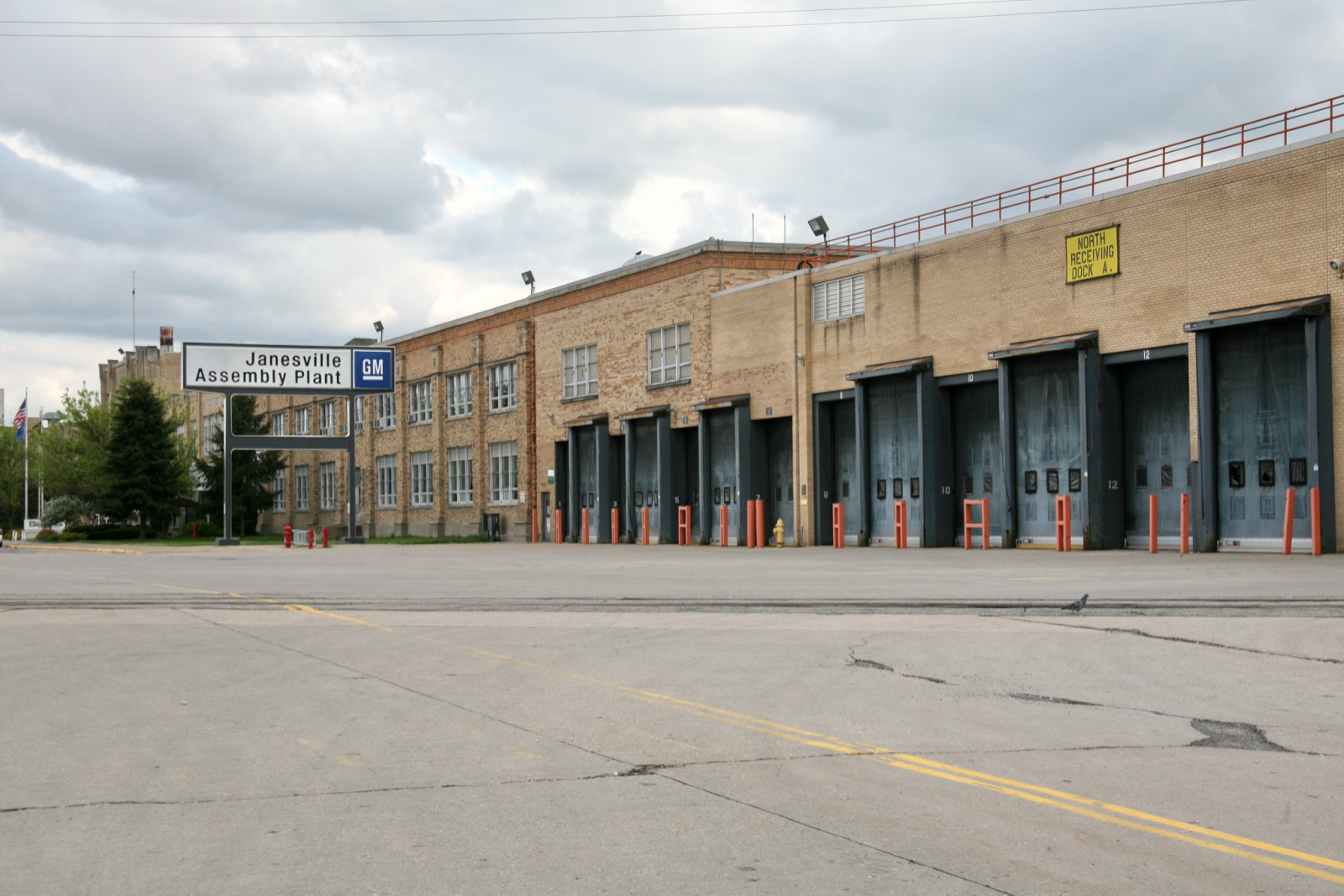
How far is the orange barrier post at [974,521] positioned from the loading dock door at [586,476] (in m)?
20.5

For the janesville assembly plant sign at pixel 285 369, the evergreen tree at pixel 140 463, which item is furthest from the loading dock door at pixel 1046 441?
the evergreen tree at pixel 140 463

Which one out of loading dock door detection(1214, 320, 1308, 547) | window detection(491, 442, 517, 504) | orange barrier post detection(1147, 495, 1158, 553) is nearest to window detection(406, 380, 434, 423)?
window detection(491, 442, 517, 504)

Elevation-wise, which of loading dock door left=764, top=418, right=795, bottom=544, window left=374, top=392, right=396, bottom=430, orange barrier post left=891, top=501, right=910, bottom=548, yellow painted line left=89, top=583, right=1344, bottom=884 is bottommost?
yellow painted line left=89, top=583, right=1344, bottom=884

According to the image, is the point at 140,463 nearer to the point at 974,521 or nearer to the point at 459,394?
the point at 459,394

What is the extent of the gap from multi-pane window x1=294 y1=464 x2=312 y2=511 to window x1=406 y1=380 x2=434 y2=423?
52.0 ft

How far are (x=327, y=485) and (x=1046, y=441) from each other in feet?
183

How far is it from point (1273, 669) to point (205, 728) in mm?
8782

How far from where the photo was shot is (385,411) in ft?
239

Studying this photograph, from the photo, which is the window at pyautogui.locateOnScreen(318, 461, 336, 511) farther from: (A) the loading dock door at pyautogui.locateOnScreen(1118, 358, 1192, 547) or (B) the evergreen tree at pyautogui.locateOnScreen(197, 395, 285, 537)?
(A) the loading dock door at pyautogui.locateOnScreen(1118, 358, 1192, 547)

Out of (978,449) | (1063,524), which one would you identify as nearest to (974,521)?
(978,449)

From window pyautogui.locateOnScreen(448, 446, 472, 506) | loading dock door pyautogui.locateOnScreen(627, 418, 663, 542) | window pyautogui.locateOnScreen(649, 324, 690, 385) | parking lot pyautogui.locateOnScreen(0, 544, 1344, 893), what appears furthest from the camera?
window pyautogui.locateOnScreen(448, 446, 472, 506)

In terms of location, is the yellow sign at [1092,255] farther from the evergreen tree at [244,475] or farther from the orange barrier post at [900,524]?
the evergreen tree at [244,475]

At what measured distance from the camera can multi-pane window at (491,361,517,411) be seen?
2336 inches

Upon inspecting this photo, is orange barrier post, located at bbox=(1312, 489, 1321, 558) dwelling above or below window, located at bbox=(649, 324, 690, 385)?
below
